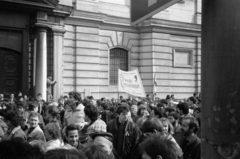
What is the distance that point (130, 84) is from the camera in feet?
45.3

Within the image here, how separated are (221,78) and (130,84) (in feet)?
40.8

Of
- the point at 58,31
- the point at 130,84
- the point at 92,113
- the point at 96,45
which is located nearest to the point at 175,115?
the point at 92,113

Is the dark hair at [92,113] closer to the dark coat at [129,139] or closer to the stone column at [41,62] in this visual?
the dark coat at [129,139]

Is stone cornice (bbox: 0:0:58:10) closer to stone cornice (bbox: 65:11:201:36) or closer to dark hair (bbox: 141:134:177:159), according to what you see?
stone cornice (bbox: 65:11:201:36)

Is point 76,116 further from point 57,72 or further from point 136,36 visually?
point 136,36

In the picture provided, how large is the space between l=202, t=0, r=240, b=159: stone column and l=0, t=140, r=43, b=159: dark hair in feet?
3.58

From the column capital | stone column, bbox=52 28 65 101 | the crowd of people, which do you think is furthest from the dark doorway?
the crowd of people

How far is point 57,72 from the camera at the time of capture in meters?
17.5

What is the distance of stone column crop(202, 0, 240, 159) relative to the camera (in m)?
1.33

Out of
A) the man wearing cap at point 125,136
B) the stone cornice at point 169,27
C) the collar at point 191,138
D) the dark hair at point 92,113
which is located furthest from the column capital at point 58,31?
the collar at point 191,138

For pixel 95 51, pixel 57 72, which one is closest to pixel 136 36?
pixel 95 51

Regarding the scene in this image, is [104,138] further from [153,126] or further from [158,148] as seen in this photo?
[158,148]

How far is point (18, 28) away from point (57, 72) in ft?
10.1

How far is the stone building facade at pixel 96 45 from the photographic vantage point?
1642cm
